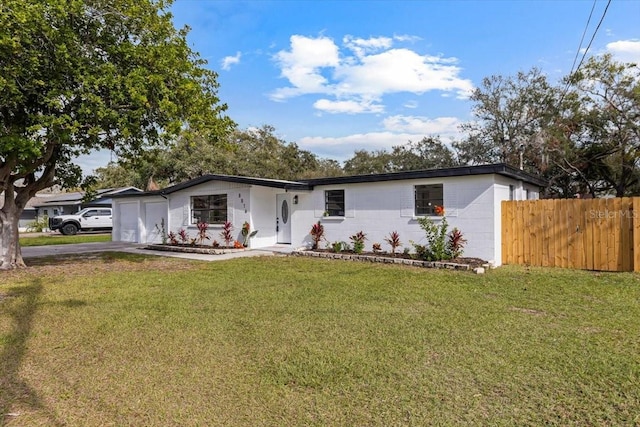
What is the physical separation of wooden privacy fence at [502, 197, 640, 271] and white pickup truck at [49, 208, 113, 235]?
2560cm

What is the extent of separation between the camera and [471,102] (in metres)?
25.2

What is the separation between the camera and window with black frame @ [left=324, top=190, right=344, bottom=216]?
13.1m

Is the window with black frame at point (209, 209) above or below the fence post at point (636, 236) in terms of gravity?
above

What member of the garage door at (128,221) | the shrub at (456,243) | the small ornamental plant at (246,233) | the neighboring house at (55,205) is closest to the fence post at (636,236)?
the shrub at (456,243)

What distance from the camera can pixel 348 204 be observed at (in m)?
12.8

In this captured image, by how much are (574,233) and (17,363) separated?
34.9 ft

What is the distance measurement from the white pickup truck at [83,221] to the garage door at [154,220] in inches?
390

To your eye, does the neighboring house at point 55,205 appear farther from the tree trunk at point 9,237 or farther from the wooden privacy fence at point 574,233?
the wooden privacy fence at point 574,233

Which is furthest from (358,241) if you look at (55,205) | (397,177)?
(55,205)

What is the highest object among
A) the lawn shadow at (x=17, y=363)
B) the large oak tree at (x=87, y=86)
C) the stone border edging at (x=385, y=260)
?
the large oak tree at (x=87, y=86)

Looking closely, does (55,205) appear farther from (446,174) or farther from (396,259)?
(446,174)

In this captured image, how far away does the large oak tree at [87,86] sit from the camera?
7773 mm

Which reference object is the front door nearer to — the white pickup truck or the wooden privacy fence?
the wooden privacy fence

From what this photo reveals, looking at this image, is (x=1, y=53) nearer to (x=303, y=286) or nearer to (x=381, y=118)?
(x=303, y=286)
